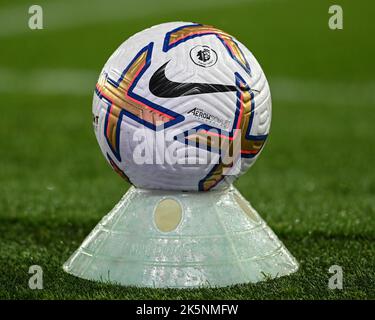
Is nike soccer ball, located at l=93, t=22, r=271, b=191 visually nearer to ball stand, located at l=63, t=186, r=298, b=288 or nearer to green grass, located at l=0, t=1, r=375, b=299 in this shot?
ball stand, located at l=63, t=186, r=298, b=288

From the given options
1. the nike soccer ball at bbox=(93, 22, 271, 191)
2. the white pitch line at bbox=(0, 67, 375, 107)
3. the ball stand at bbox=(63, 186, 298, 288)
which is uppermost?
the nike soccer ball at bbox=(93, 22, 271, 191)

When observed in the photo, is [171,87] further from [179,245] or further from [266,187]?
[266,187]

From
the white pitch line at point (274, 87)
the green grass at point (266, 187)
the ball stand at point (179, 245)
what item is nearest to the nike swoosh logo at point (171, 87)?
the ball stand at point (179, 245)

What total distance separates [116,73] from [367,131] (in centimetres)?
722

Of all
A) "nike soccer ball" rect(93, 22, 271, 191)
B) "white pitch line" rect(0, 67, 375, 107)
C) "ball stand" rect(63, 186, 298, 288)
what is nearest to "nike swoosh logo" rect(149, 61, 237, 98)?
"nike soccer ball" rect(93, 22, 271, 191)

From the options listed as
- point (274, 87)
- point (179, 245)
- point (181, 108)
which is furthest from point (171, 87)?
point (274, 87)

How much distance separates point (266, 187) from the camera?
8242 millimetres

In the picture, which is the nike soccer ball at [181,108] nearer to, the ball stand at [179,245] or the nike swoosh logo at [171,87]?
the nike swoosh logo at [171,87]

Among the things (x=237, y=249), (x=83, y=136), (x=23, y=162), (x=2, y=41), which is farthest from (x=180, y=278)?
(x=2, y=41)

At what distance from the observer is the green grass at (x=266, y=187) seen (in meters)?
4.92

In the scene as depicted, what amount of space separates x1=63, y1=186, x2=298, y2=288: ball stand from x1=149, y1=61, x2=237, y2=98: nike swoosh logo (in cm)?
61

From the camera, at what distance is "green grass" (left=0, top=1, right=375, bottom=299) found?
16.1 feet

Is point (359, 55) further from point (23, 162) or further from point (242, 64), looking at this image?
point (242, 64)

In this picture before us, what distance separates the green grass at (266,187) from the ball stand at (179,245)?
0.32 ft
